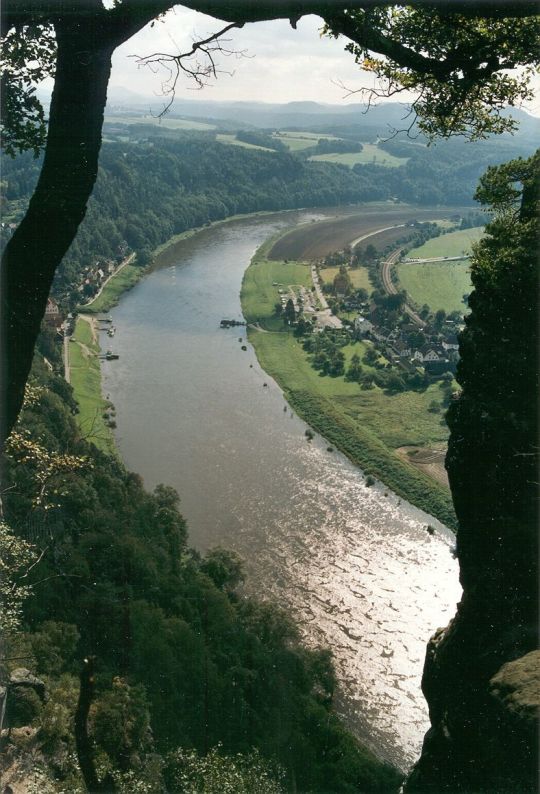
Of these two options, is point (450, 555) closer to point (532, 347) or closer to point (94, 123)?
point (532, 347)

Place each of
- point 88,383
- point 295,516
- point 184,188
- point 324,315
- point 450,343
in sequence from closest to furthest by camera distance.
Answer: point 295,516, point 88,383, point 450,343, point 324,315, point 184,188

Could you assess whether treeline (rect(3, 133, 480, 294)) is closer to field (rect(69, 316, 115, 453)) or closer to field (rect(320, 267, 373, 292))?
field (rect(69, 316, 115, 453))

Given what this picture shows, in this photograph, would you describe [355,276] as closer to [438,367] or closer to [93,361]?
[438,367]

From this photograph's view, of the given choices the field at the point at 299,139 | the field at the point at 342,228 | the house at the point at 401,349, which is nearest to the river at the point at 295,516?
the house at the point at 401,349

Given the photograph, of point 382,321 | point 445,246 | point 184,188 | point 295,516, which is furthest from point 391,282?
point 184,188

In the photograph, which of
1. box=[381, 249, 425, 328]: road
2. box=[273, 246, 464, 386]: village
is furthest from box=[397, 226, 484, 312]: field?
box=[273, 246, 464, 386]: village

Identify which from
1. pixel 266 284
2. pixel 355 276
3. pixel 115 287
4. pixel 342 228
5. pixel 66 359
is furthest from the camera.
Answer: pixel 342 228
